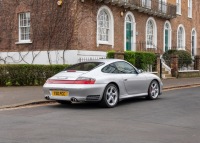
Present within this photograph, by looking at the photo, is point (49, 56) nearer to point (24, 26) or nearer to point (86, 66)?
point (24, 26)

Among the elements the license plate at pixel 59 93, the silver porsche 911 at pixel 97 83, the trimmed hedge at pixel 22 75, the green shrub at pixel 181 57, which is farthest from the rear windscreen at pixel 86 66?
the green shrub at pixel 181 57

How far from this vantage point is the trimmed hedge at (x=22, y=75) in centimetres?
1698

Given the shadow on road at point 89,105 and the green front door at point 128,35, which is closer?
the shadow on road at point 89,105

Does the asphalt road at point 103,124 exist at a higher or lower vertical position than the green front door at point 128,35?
lower

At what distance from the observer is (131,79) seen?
38.8 ft

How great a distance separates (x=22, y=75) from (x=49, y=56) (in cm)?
575

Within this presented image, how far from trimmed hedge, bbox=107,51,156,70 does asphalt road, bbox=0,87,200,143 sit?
10485 millimetres

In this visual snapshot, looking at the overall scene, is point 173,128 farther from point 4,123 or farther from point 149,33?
point 149,33

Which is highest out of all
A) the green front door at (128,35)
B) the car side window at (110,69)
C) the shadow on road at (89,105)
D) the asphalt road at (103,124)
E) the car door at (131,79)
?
the green front door at (128,35)

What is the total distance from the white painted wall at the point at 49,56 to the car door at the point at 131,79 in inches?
393

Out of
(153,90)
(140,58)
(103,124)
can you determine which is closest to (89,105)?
(153,90)

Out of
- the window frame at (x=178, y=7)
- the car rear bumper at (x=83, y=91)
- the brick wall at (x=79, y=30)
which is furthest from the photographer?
the window frame at (x=178, y=7)

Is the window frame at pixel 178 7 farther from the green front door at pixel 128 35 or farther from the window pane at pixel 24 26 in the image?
the window pane at pixel 24 26

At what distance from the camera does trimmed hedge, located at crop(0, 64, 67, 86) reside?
55.7 ft
